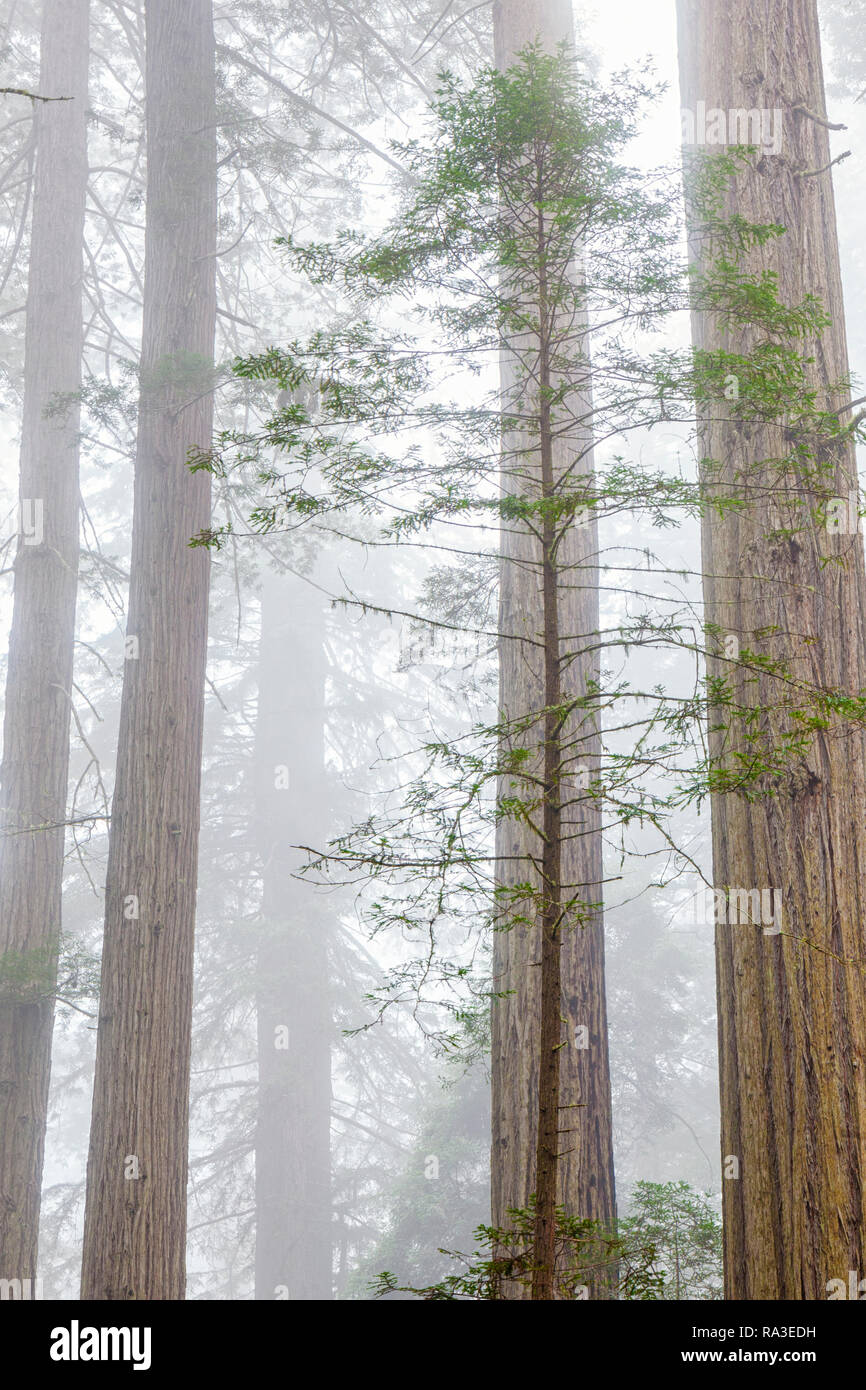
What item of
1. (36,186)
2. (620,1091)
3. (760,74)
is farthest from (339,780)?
(760,74)

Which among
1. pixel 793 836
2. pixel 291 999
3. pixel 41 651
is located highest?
pixel 41 651

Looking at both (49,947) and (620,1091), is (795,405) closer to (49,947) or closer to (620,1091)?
(49,947)

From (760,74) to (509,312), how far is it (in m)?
1.63

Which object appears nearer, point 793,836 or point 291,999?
point 793,836

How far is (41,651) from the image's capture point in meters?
7.77

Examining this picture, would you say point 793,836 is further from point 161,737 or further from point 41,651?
point 41,651

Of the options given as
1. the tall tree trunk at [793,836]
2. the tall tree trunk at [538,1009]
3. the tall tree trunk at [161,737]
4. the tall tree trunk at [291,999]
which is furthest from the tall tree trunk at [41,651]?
the tall tree trunk at [291,999]

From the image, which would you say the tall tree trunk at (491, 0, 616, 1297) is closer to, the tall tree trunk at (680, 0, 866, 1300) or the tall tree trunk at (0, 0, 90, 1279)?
the tall tree trunk at (680, 0, 866, 1300)

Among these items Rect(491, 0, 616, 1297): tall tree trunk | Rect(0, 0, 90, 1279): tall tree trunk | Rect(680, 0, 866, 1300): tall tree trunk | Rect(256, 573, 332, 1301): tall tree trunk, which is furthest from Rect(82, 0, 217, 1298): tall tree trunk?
Rect(256, 573, 332, 1301): tall tree trunk

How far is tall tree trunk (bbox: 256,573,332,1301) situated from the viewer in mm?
15836

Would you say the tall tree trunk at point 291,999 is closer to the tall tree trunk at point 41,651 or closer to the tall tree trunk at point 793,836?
the tall tree trunk at point 41,651

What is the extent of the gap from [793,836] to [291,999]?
14334 mm

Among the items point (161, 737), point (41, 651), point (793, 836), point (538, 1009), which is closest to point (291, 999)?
point (41, 651)
